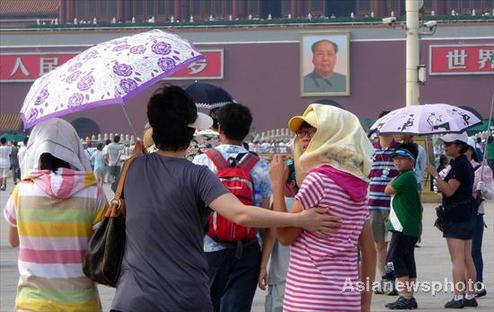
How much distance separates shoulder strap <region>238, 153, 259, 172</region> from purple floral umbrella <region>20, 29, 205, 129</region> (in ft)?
3.33

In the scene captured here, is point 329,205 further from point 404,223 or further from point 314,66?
point 314,66

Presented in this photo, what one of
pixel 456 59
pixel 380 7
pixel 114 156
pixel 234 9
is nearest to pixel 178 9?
pixel 234 9

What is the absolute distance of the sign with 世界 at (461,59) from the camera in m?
46.1

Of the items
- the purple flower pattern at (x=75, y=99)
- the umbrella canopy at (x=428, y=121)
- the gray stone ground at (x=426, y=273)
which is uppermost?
the purple flower pattern at (x=75, y=99)

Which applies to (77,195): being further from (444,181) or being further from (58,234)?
(444,181)

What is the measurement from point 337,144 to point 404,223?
478cm

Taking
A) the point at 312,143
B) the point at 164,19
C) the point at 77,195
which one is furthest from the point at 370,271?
the point at 164,19

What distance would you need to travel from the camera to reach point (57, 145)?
4879 millimetres

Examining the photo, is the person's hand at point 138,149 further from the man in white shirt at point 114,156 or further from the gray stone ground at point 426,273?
the man in white shirt at point 114,156

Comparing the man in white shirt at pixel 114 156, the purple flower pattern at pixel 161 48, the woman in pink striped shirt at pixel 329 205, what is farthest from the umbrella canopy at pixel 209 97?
the man in white shirt at pixel 114 156

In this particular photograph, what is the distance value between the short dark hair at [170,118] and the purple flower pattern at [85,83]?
442 millimetres

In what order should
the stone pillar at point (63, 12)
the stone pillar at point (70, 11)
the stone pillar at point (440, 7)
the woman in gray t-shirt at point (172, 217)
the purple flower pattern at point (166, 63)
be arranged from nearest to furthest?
the woman in gray t-shirt at point (172, 217)
the purple flower pattern at point (166, 63)
the stone pillar at point (440, 7)
the stone pillar at point (70, 11)
the stone pillar at point (63, 12)

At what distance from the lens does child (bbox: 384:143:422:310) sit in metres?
9.36

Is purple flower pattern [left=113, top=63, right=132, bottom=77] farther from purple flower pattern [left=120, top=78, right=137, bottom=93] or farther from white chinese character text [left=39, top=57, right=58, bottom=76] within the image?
white chinese character text [left=39, top=57, right=58, bottom=76]
